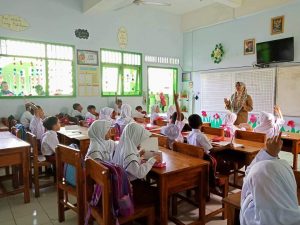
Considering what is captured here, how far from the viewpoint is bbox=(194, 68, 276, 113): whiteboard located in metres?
6.15

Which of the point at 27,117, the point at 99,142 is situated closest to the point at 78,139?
the point at 99,142

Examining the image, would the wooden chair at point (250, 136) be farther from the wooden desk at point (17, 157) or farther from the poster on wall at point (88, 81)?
the poster on wall at point (88, 81)

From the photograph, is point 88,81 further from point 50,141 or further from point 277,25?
point 277,25

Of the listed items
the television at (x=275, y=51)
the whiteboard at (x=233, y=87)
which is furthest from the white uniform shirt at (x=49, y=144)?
the television at (x=275, y=51)

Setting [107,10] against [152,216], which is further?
[107,10]

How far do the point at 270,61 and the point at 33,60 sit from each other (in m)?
5.78

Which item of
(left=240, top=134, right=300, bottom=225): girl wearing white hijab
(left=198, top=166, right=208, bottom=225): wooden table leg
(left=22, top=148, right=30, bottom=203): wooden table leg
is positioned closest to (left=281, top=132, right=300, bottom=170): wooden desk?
(left=198, top=166, right=208, bottom=225): wooden table leg

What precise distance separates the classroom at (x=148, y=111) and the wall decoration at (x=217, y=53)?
0.03m

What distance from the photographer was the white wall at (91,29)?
579 centimetres

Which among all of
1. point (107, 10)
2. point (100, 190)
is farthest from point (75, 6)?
point (100, 190)

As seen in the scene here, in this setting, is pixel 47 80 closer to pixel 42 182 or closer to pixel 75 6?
pixel 75 6

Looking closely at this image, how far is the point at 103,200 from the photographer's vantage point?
1.72m

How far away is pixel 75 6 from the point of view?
6.43 metres

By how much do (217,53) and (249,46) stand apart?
104cm
